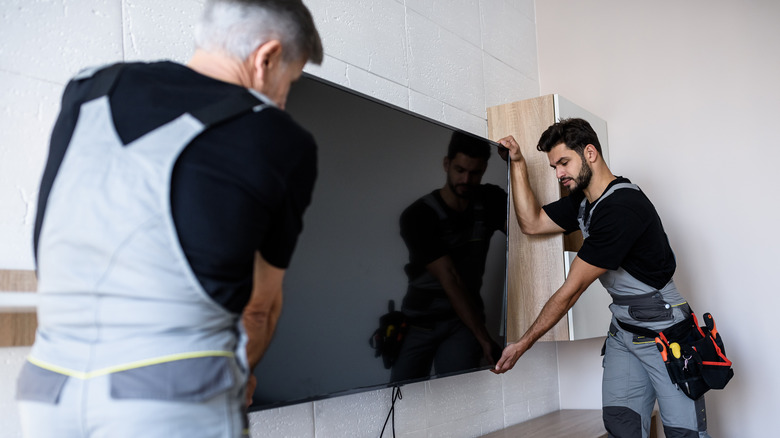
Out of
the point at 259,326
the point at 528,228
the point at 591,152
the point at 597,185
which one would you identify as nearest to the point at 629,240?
the point at 597,185

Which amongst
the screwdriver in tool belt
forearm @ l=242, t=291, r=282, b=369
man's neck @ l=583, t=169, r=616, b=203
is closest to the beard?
man's neck @ l=583, t=169, r=616, b=203

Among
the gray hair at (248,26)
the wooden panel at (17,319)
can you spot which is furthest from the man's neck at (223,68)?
the wooden panel at (17,319)

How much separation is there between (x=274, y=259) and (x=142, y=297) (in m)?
0.21

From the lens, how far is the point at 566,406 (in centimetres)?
348

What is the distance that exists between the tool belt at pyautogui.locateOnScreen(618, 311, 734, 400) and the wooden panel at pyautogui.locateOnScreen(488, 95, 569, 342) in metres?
0.51

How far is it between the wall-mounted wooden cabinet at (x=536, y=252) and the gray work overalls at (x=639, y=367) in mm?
317

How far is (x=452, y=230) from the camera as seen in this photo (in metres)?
2.32

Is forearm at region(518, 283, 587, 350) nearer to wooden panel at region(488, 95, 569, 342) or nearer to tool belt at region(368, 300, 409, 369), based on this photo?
wooden panel at region(488, 95, 569, 342)

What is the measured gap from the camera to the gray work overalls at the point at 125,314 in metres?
0.72

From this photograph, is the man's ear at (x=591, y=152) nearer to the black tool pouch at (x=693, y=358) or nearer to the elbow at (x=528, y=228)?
the elbow at (x=528, y=228)

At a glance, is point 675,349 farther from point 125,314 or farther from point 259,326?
point 125,314

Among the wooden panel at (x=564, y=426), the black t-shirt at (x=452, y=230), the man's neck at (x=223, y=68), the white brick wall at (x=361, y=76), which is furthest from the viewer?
the wooden panel at (x=564, y=426)

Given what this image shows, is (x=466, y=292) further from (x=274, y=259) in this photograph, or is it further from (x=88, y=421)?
(x=88, y=421)

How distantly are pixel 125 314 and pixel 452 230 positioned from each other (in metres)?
1.68
